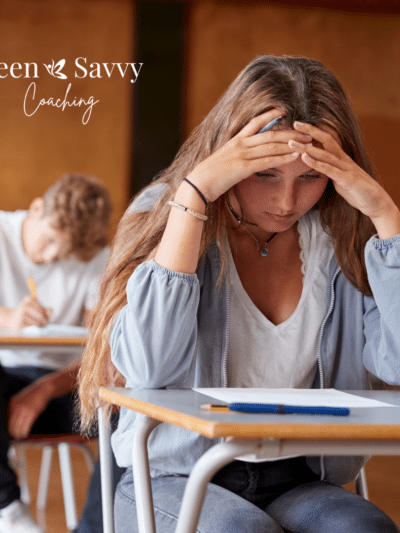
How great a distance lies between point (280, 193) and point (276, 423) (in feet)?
1.76

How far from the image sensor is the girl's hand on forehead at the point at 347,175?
42.3 inches

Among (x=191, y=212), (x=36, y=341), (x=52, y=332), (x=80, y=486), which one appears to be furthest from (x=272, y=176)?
(x=80, y=486)

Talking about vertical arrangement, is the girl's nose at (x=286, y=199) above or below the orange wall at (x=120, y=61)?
below

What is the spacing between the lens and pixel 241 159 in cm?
106

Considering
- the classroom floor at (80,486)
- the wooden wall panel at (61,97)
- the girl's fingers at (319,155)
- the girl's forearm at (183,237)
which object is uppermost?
the wooden wall panel at (61,97)

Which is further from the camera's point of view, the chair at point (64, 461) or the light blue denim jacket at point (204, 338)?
the chair at point (64, 461)

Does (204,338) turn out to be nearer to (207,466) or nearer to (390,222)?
(390,222)

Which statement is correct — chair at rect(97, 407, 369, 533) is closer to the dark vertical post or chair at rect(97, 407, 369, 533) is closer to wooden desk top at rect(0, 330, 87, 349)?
wooden desk top at rect(0, 330, 87, 349)

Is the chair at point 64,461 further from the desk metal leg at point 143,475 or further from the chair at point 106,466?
the desk metal leg at point 143,475

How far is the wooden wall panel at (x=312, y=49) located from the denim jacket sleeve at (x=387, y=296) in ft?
14.2

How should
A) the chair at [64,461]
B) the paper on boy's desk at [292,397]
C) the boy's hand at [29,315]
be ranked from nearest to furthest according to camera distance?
the paper on boy's desk at [292,397] → the chair at [64,461] → the boy's hand at [29,315]

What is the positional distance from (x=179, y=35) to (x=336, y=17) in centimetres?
125

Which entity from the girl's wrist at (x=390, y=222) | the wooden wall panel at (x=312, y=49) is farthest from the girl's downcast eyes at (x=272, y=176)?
the wooden wall panel at (x=312, y=49)

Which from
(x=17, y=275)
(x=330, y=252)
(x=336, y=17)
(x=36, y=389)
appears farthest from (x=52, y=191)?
(x=336, y=17)
